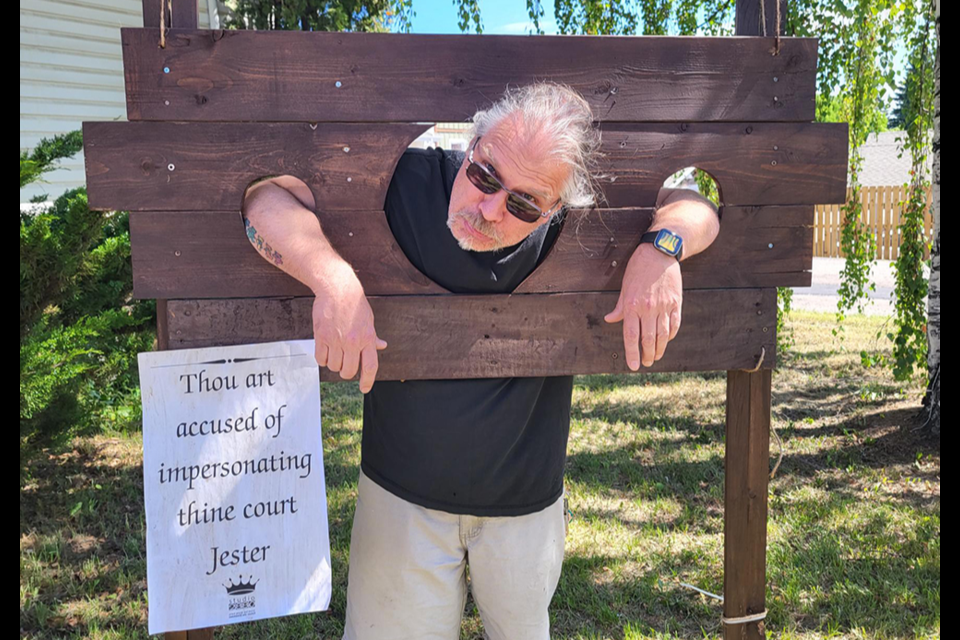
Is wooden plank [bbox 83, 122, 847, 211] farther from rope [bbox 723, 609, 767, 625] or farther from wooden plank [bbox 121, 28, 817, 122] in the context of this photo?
rope [bbox 723, 609, 767, 625]

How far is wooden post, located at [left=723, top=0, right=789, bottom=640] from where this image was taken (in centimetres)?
217

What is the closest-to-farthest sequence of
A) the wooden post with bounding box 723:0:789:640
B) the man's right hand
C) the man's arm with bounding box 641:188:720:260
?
the man's right hand < the man's arm with bounding box 641:188:720:260 < the wooden post with bounding box 723:0:789:640

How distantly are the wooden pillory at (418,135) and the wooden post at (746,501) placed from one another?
21cm

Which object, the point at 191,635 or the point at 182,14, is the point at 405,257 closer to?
the point at 182,14

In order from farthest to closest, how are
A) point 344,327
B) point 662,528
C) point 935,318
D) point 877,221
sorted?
point 877,221
point 935,318
point 662,528
point 344,327

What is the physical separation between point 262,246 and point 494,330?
587 millimetres

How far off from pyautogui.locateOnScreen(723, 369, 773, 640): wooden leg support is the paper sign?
1236 mm

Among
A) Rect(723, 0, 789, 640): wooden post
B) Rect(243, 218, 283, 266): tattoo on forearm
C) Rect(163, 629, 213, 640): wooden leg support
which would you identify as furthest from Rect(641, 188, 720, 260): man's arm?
Rect(163, 629, 213, 640): wooden leg support

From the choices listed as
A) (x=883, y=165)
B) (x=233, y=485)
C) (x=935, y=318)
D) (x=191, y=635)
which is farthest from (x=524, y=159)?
(x=883, y=165)

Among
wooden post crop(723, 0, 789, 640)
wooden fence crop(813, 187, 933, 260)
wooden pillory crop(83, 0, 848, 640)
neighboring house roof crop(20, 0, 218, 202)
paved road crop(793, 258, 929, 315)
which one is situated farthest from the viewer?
wooden fence crop(813, 187, 933, 260)

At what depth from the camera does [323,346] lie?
1560mm

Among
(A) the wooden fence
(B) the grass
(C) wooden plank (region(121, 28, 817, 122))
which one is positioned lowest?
(B) the grass

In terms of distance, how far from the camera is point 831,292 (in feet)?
34.5
